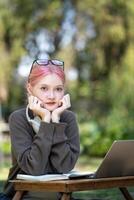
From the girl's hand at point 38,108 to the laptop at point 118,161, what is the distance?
0.41 metres

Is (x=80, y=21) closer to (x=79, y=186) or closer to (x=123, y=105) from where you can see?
(x=123, y=105)

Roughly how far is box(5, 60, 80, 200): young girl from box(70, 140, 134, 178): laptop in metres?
0.27

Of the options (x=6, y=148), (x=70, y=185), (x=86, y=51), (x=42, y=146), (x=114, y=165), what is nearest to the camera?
(x=70, y=185)

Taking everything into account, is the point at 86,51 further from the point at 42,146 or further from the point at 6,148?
the point at 42,146

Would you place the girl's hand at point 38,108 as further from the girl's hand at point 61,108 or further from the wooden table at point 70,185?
the wooden table at point 70,185

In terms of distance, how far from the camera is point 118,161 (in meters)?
3.36

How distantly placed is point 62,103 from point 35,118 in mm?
185

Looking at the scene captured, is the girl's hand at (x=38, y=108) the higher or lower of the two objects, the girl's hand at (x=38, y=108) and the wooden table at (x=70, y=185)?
the higher

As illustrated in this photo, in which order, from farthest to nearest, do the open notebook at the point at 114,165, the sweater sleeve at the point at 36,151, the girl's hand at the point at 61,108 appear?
the girl's hand at the point at 61,108
the sweater sleeve at the point at 36,151
the open notebook at the point at 114,165

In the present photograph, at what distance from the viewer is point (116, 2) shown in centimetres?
2045

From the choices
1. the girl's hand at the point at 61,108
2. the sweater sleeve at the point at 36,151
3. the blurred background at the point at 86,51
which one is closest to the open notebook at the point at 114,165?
the sweater sleeve at the point at 36,151

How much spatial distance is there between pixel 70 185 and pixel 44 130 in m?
0.47

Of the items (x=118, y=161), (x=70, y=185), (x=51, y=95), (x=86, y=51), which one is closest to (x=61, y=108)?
(x=51, y=95)

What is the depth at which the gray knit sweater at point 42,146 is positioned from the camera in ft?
11.3
